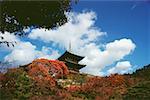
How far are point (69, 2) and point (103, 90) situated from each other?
56.5ft

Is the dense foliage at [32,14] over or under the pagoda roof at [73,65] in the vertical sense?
under

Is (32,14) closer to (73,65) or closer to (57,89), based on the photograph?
(57,89)

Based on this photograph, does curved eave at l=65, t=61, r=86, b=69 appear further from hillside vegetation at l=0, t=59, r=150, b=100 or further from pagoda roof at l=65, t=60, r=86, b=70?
hillside vegetation at l=0, t=59, r=150, b=100

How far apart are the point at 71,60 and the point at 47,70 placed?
62.7 ft

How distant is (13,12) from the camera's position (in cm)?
1376

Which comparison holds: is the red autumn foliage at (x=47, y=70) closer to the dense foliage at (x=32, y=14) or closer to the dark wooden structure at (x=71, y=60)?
the dark wooden structure at (x=71, y=60)

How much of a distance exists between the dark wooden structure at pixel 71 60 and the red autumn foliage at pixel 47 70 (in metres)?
13.5

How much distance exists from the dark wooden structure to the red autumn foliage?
44.4ft

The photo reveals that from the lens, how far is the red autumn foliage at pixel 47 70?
1304 inches

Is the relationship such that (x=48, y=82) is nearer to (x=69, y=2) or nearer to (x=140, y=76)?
(x=140, y=76)

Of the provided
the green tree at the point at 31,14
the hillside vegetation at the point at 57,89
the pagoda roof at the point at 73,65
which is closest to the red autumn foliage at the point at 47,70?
the hillside vegetation at the point at 57,89

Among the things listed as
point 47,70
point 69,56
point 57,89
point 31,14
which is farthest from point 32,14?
point 69,56

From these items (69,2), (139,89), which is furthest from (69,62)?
(69,2)

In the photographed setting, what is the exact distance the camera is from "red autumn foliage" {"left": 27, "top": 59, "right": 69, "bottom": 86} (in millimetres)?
33112
